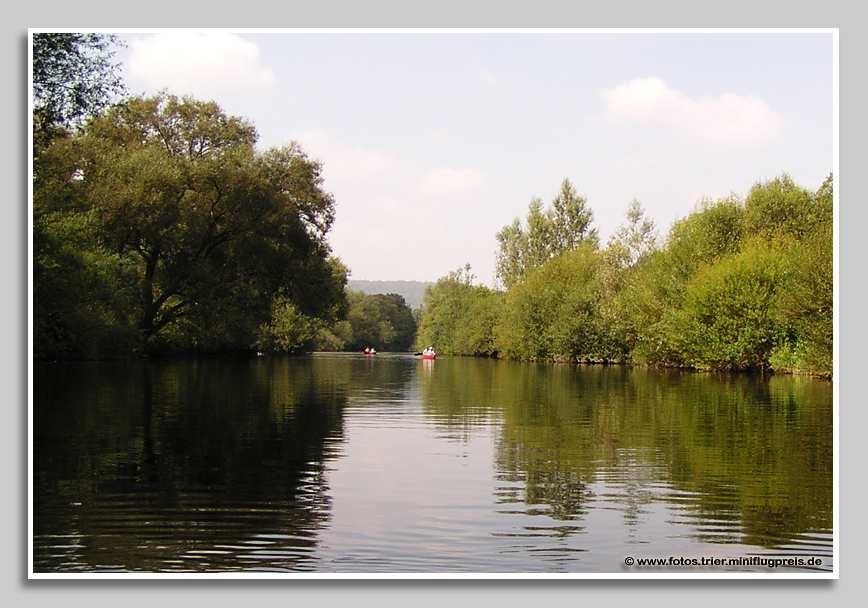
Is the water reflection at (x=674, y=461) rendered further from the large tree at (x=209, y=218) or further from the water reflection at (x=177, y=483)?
the large tree at (x=209, y=218)

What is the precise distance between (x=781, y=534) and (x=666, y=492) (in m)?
1.94

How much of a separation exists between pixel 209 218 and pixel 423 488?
42.1m

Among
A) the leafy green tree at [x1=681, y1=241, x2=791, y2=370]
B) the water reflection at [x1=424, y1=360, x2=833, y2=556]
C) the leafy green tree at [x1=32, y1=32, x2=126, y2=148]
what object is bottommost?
the water reflection at [x1=424, y1=360, x2=833, y2=556]

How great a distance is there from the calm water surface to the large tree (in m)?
28.8

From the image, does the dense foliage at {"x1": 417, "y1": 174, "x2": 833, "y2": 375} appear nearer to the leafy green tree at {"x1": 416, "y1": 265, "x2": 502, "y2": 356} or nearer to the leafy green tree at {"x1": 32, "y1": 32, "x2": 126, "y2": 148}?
the leafy green tree at {"x1": 416, "y1": 265, "x2": 502, "y2": 356}

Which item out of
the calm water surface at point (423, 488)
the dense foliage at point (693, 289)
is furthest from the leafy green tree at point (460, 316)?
the calm water surface at point (423, 488)

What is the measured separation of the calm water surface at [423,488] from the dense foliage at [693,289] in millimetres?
18247

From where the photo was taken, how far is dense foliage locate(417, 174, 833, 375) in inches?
1409

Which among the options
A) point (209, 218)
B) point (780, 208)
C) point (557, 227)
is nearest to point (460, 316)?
point (557, 227)

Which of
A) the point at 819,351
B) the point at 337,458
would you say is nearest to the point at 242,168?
the point at 819,351

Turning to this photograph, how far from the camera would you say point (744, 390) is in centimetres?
2653

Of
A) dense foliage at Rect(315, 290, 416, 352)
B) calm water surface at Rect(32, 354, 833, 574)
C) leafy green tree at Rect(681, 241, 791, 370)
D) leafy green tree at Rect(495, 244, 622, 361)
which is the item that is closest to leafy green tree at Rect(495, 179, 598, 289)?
leafy green tree at Rect(495, 244, 622, 361)

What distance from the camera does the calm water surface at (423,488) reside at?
257 inches

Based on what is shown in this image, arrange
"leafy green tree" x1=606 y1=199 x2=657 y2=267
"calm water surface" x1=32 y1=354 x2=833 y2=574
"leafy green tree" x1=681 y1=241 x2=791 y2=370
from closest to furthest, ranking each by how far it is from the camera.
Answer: "calm water surface" x1=32 y1=354 x2=833 y2=574 < "leafy green tree" x1=681 y1=241 x2=791 y2=370 < "leafy green tree" x1=606 y1=199 x2=657 y2=267
